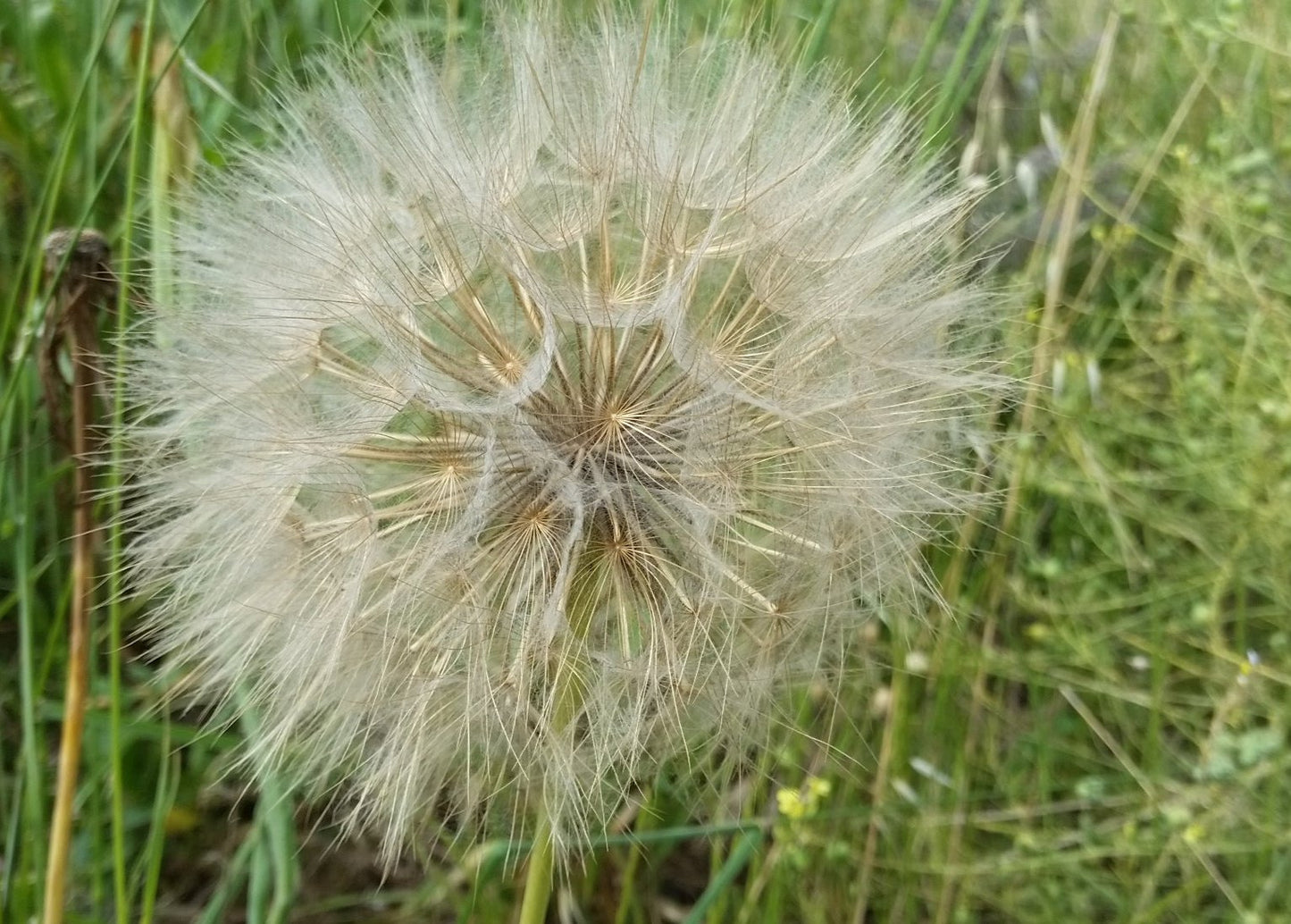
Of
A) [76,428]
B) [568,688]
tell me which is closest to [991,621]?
[568,688]

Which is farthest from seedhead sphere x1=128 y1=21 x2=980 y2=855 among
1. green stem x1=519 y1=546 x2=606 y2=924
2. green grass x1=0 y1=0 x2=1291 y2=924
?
green grass x1=0 y1=0 x2=1291 y2=924

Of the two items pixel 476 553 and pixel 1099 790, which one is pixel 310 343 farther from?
pixel 1099 790

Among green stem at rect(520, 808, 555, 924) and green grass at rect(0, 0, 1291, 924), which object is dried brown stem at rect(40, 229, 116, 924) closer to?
green grass at rect(0, 0, 1291, 924)

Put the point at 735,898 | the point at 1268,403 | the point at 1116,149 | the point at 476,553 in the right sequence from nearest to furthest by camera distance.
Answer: the point at 476,553
the point at 1268,403
the point at 735,898
the point at 1116,149

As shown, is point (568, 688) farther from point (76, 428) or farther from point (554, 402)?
point (76, 428)

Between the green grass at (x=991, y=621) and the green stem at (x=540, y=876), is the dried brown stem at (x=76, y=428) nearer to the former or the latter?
the green grass at (x=991, y=621)

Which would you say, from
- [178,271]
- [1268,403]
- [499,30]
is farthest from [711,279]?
[1268,403]

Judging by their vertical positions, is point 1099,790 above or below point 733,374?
below
